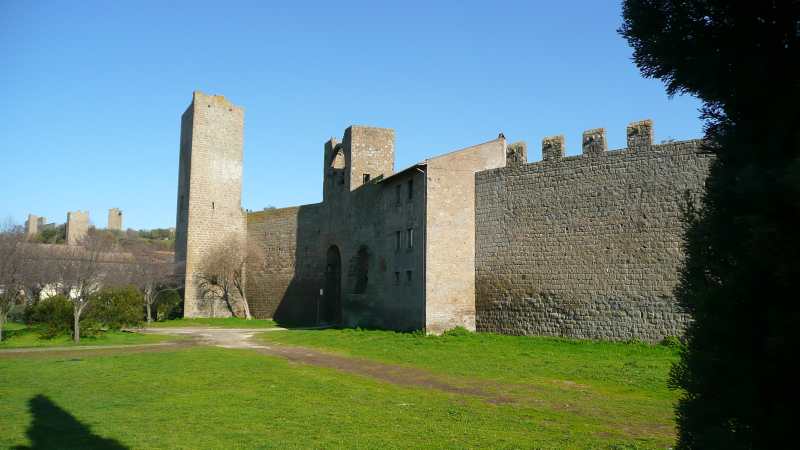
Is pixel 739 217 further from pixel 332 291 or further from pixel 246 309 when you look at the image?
pixel 246 309

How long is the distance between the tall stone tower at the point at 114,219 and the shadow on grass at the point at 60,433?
82286mm

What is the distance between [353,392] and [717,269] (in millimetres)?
8707

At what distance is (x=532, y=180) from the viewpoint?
797 inches

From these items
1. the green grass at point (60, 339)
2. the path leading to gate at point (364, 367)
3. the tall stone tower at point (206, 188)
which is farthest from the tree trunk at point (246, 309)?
the path leading to gate at point (364, 367)

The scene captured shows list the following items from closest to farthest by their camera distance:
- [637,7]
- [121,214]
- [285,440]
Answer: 1. [637,7]
2. [285,440]
3. [121,214]

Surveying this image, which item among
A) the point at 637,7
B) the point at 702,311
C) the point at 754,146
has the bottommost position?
the point at 702,311

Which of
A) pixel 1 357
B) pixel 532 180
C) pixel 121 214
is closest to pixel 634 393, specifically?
pixel 532 180

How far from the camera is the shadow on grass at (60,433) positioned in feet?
24.3

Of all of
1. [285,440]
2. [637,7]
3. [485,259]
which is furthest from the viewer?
[485,259]

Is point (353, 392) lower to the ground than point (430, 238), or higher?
lower

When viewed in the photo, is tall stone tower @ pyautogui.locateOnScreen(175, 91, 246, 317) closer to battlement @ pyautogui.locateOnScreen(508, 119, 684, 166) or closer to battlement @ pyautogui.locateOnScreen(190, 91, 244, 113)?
battlement @ pyautogui.locateOnScreen(190, 91, 244, 113)

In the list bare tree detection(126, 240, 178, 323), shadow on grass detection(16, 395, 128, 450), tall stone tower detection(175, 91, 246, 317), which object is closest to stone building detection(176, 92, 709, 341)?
tall stone tower detection(175, 91, 246, 317)

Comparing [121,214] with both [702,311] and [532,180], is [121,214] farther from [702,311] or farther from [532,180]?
[702,311]

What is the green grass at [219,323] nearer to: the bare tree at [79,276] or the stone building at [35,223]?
the bare tree at [79,276]
